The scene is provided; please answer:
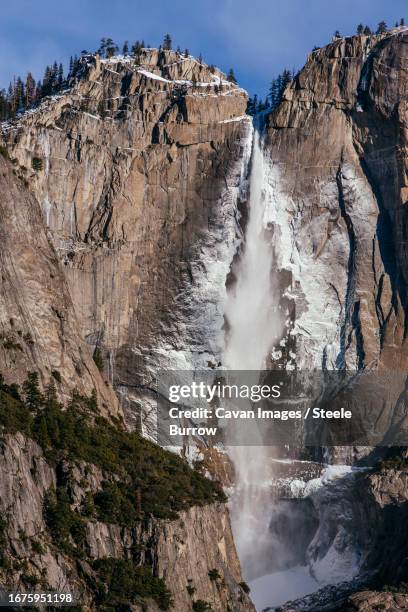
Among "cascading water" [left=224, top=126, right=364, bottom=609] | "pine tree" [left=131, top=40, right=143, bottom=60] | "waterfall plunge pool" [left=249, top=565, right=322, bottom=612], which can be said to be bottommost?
"waterfall plunge pool" [left=249, top=565, right=322, bottom=612]

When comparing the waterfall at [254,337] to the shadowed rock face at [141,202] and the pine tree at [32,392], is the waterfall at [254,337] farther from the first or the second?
the pine tree at [32,392]

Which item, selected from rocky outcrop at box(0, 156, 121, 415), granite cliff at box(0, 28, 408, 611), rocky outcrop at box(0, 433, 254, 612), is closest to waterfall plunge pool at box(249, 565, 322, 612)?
granite cliff at box(0, 28, 408, 611)

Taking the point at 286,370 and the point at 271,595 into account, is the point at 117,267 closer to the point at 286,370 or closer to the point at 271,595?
the point at 286,370

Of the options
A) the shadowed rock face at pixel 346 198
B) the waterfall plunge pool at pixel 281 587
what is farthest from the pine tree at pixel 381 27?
the waterfall plunge pool at pixel 281 587

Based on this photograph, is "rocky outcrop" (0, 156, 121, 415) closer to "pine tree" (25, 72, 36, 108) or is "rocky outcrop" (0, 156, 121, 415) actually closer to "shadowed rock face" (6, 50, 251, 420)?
"shadowed rock face" (6, 50, 251, 420)

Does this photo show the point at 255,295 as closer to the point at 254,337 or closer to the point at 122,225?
the point at 254,337

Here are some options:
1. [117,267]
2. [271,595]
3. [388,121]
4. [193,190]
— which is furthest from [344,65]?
[271,595]
